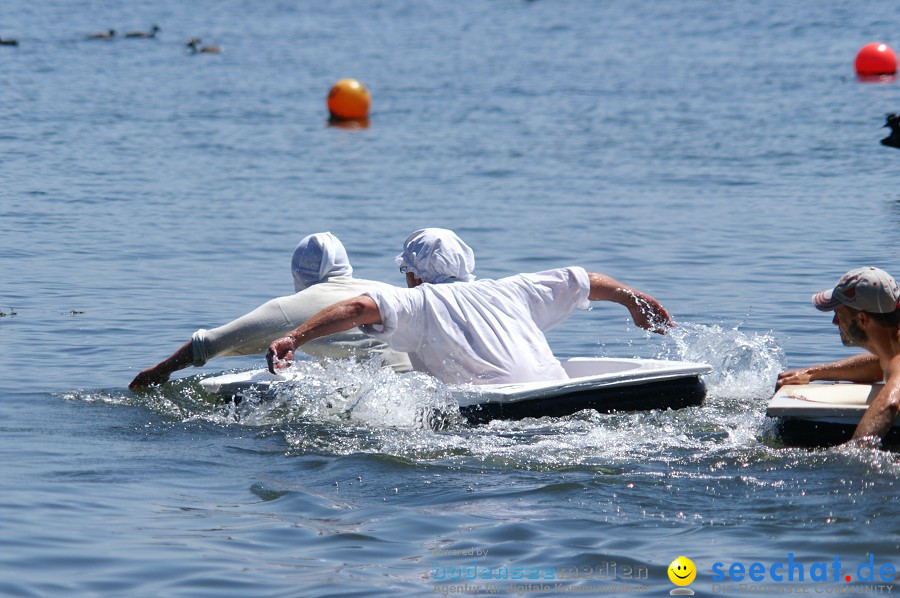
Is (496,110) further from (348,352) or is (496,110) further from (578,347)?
(348,352)

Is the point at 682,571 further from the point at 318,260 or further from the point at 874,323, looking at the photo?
the point at 318,260

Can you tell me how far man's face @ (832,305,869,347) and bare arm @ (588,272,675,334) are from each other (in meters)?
1.60

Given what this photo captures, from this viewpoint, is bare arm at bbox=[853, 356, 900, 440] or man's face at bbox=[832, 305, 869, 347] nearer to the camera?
bare arm at bbox=[853, 356, 900, 440]

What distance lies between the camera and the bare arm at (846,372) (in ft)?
22.8

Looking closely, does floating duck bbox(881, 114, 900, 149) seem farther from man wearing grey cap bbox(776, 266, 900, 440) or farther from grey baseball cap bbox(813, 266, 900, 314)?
grey baseball cap bbox(813, 266, 900, 314)

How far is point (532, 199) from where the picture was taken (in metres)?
16.7

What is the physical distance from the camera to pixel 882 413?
6.15 meters

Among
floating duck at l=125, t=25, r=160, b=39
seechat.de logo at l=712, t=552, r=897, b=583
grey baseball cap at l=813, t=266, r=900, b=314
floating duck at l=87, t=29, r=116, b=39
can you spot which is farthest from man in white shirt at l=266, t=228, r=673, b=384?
floating duck at l=125, t=25, r=160, b=39

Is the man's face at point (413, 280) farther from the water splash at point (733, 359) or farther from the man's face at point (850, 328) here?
the man's face at point (850, 328)

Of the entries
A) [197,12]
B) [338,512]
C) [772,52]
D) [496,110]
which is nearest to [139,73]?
[496,110]

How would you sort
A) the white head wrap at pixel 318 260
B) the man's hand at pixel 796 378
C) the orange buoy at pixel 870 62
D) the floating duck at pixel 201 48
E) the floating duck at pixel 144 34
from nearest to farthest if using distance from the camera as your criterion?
the man's hand at pixel 796 378 < the white head wrap at pixel 318 260 < the orange buoy at pixel 870 62 < the floating duck at pixel 201 48 < the floating duck at pixel 144 34

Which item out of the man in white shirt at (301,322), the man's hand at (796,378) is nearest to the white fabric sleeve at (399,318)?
the man in white shirt at (301,322)

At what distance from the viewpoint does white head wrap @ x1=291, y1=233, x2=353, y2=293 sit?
26.4 ft

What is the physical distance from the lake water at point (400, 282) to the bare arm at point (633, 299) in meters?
0.57
